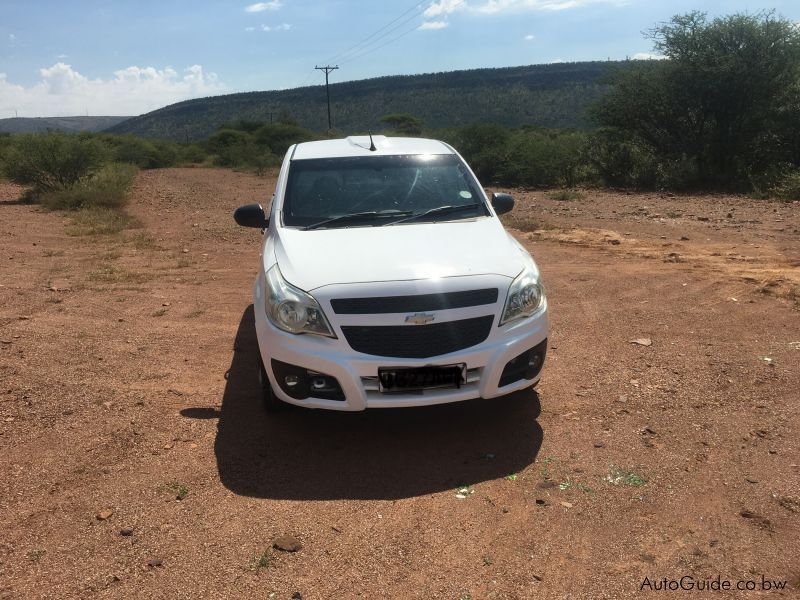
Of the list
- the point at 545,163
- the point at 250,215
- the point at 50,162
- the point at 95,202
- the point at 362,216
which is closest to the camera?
the point at 362,216

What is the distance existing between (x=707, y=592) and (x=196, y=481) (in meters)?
2.39

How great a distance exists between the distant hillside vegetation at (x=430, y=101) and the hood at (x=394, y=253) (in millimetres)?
58822

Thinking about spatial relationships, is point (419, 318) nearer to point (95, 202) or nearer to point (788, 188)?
point (95, 202)

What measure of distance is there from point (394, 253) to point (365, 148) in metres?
1.81

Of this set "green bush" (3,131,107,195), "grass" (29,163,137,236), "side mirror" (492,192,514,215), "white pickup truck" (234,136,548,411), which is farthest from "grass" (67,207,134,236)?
"side mirror" (492,192,514,215)

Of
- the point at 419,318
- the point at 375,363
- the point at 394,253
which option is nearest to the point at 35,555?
the point at 375,363

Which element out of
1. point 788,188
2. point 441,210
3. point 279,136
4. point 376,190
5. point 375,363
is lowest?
point 788,188

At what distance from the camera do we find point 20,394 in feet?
14.9

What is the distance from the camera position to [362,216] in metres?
4.62

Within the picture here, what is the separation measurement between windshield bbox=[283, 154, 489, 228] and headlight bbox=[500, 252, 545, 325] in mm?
999

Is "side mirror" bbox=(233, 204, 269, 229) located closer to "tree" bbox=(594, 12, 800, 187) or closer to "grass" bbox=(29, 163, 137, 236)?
"grass" bbox=(29, 163, 137, 236)

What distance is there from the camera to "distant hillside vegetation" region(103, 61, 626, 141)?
67.2 meters

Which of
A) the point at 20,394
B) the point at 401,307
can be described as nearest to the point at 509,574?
the point at 401,307

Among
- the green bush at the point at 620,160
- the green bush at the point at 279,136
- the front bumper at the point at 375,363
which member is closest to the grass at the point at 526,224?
the front bumper at the point at 375,363
